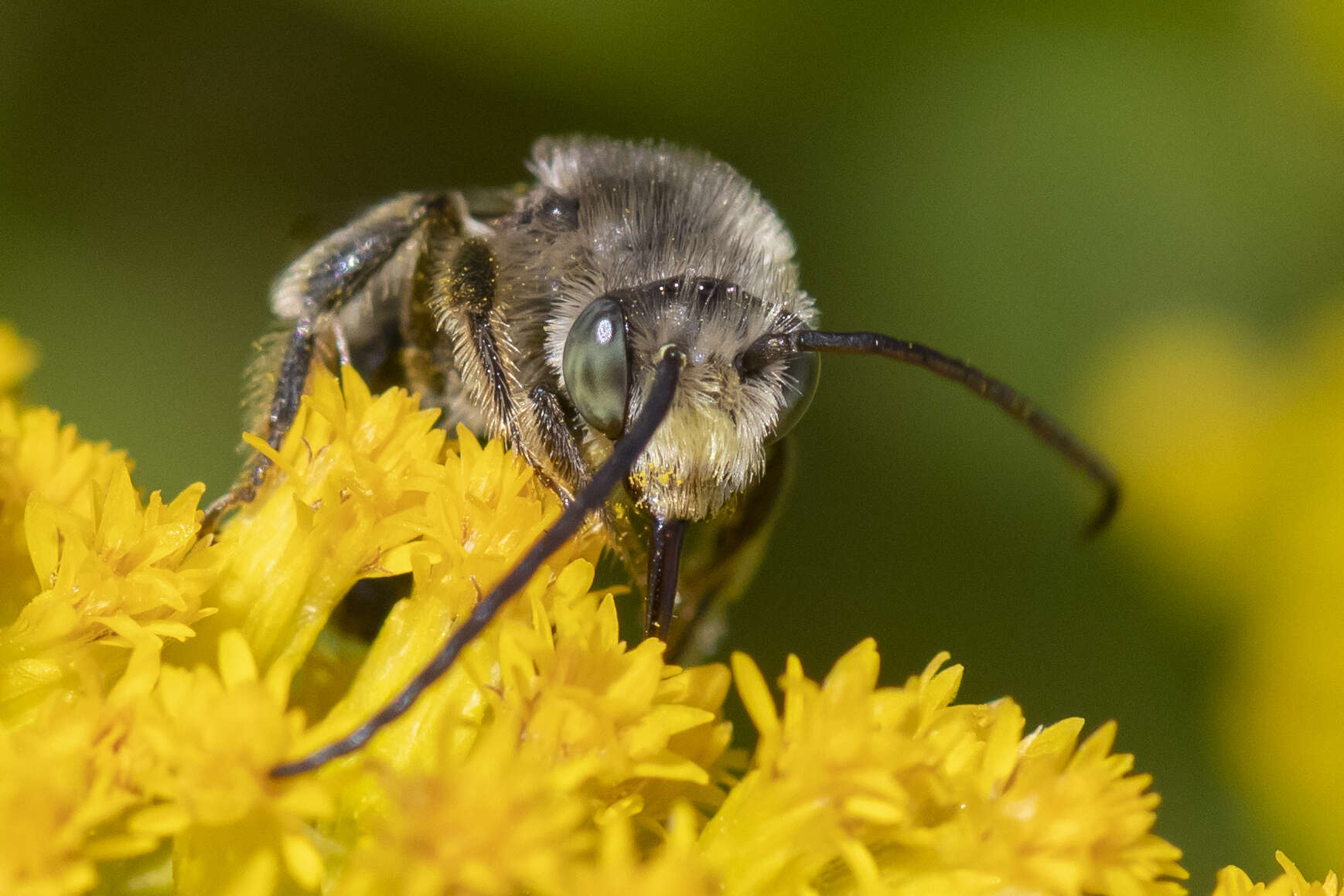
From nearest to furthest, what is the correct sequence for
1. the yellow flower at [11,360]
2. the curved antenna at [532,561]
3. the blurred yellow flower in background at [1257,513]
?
the curved antenna at [532,561]
the yellow flower at [11,360]
the blurred yellow flower in background at [1257,513]

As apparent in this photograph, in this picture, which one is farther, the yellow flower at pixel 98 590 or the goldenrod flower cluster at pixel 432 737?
the yellow flower at pixel 98 590

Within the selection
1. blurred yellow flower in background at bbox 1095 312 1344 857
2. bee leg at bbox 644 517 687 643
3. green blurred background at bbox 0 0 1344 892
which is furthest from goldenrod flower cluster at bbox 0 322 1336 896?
green blurred background at bbox 0 0 1344 892

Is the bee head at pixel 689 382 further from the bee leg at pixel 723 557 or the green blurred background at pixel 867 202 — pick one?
the green blurred background at pixel 867 202

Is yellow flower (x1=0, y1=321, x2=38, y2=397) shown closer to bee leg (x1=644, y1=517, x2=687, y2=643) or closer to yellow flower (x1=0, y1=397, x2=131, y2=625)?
yellow flower (x1=0, y1=397, x2=131, y2=625)

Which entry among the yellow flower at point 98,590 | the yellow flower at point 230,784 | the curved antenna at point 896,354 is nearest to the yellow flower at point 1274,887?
the curved antenna at point 896,354

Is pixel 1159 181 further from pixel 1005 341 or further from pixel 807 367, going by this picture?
pixel 807 367

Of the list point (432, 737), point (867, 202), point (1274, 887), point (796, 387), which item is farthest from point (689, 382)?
point (867, 202)
